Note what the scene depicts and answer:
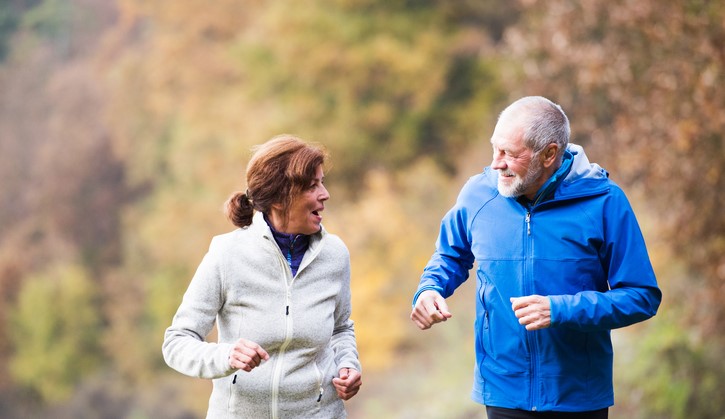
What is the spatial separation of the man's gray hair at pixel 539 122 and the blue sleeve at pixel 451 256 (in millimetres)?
362

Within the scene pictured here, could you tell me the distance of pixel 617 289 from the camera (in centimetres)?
341

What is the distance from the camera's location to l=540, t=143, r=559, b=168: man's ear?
11.5 feet

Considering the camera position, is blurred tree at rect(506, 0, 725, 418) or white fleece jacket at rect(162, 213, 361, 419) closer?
white fleece jacket at rect(162, 213, 361, 419)

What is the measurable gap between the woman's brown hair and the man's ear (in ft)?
2.39

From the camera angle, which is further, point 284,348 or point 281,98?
point 281,98

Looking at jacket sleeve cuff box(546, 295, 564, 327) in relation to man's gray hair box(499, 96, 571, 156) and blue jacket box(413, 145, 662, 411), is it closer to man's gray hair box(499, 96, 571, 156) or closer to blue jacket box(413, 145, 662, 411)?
blue jacket box(413, 145, 662, 411)

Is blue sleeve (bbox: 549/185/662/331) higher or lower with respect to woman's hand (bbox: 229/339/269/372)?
higher

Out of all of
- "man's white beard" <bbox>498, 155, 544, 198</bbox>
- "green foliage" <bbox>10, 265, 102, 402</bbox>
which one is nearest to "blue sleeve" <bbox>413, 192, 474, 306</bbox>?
"man's white beard" <bbox>498, 155, 544, 198</bbox>

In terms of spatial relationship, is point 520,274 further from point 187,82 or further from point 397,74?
point 187,82

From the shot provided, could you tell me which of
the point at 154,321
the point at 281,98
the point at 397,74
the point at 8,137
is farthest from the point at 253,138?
the point at 8,137

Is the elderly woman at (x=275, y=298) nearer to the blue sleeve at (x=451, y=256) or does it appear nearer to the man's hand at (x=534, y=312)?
the blue sleeve at (x=451, y=256)

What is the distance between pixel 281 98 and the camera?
66.9ft

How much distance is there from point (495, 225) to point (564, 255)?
0.84 feet

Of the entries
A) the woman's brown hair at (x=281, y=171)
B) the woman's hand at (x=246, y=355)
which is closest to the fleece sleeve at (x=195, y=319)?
the woman's hand at (x=246, y=355)
